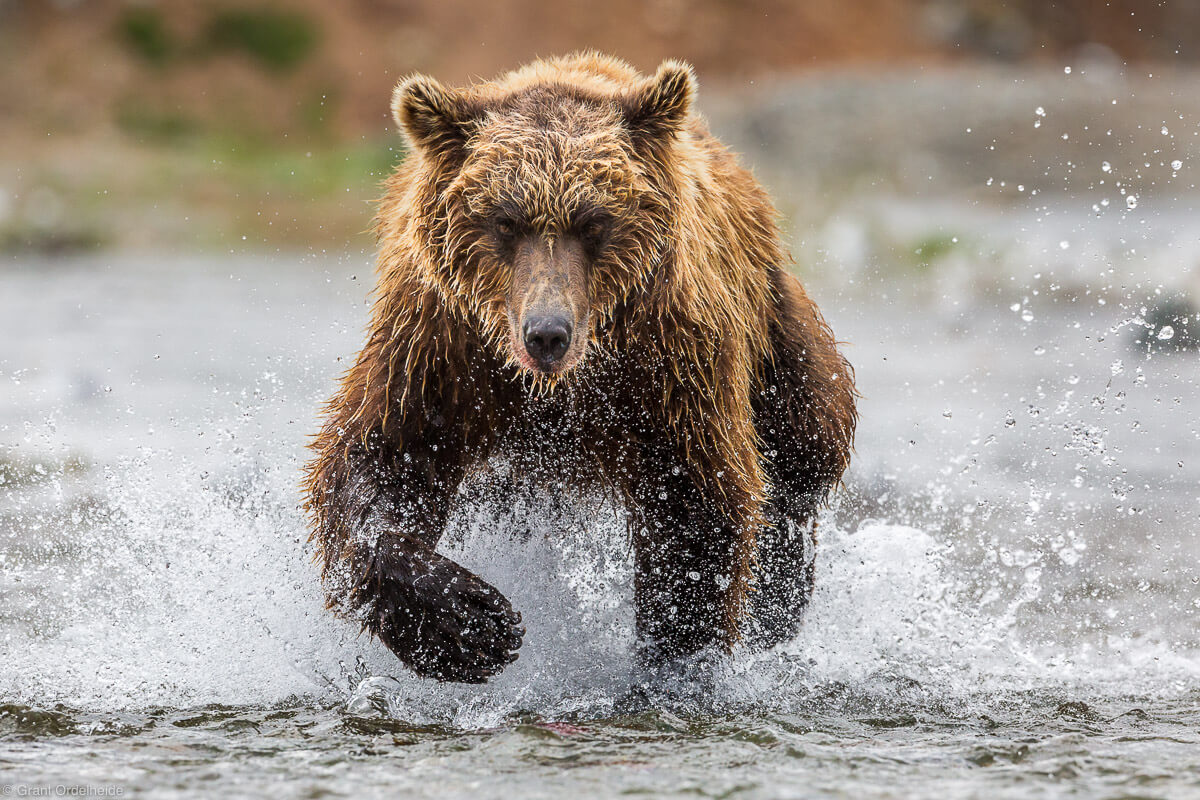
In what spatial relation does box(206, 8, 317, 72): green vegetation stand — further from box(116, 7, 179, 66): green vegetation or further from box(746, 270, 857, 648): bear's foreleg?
box(746, 270, 857, 648): bear's foreleg

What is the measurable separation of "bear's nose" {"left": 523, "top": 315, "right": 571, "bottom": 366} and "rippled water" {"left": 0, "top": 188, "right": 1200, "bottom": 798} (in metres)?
1.19

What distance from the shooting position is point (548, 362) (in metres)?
4.16

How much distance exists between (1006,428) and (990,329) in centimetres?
462

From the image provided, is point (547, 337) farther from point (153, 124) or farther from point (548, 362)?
point (153, 124)

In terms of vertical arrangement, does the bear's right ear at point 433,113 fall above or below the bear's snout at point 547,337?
above

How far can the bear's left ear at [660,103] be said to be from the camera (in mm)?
4543

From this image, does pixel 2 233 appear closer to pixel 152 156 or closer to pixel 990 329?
pixel 152 156

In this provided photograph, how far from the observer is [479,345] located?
15.1ft

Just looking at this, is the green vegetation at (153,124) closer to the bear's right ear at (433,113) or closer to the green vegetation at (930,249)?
the green vegetation at (930,249)

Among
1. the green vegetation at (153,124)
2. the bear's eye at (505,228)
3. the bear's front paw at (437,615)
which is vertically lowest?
the bear's front paw at (437,615)

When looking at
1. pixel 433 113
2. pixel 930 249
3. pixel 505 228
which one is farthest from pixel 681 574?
pixel 930 249

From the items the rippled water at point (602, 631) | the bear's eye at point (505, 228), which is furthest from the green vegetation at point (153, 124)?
the bear's eye at point (505, 228)

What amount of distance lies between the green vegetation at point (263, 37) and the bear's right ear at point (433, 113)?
2577cm

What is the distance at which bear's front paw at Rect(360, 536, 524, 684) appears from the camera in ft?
15.1
